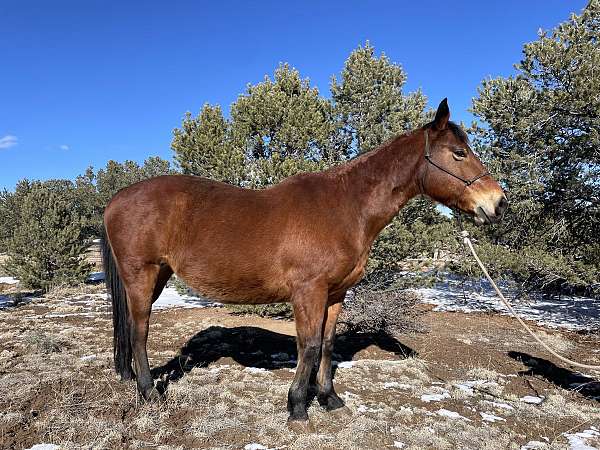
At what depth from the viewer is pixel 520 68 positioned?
707cm

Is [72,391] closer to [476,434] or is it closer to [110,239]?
[110,239]

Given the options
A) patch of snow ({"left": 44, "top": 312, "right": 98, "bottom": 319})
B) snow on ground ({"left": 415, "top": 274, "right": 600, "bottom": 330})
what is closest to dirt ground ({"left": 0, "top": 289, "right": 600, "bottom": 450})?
patch of snow ({"left": 44, "top": 312, "right": 98, "bottom": 319})

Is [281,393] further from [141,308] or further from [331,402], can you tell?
[141,308]

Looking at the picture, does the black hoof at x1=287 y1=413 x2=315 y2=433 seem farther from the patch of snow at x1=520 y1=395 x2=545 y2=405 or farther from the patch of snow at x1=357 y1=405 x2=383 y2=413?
the patch of snow at x1=520 y1=395 x2=545 y2=405

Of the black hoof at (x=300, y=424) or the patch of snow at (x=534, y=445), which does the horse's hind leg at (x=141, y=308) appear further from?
the patch of snow at (x=534, y=445)

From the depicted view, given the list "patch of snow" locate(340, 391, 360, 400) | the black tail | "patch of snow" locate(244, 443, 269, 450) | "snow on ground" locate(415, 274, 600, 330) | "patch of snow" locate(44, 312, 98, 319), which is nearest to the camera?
"patch of snow" locate(244, 443, 269, 450)

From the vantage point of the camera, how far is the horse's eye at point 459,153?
3312 millimetres

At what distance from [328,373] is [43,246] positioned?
41.0ft

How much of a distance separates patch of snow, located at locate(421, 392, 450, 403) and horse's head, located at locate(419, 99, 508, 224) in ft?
6.80

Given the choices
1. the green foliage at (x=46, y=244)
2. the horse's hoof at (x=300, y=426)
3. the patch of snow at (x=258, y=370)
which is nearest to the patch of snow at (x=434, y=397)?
the horse's hoof at (x=300, y=426)

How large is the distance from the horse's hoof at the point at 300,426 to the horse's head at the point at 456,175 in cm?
228

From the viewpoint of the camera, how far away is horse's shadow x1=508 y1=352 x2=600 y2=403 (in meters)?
4.68

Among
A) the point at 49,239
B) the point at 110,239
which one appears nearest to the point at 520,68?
the point at 110,239

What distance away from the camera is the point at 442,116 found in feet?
10.9
